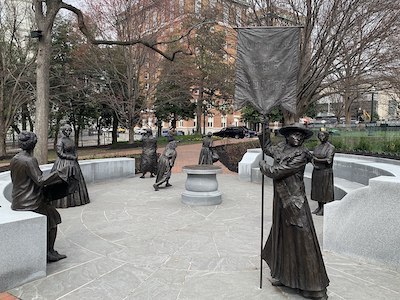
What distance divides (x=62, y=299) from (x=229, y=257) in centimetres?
255

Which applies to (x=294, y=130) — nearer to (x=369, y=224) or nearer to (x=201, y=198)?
(x=369, y=224)

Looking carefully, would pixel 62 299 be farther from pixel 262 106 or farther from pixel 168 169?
pixel 168 169

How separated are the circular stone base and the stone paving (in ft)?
0.69

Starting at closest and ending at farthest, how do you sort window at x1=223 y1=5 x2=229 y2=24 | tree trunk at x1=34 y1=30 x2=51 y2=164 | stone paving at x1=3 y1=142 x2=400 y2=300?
stone paving at x1=3 y1=142 x2=400 y2=300 < tree trunk at x1=34 y1=30 x2=51 y2=164 < window at x1=223 y1=5 x2=229 y2=24

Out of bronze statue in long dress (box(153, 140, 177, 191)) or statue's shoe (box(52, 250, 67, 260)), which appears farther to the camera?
bronze statue in long dress (box(153, 140, 177, 191))

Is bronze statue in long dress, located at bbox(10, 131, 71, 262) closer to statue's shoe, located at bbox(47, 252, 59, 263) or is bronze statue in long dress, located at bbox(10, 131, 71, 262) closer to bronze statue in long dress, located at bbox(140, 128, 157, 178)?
statue's shoe, located at bbox(47, 252, 59, 263)

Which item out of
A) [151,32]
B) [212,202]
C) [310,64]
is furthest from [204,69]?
[212,202]

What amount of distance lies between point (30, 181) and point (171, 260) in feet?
7.80

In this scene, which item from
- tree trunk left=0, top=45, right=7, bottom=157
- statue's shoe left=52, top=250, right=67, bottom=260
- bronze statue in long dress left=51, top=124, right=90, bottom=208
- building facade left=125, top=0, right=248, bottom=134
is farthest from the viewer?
tree trunk left=0, top=45, right=7, bottom=157

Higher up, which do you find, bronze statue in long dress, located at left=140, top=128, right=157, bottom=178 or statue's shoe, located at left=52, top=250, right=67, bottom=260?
bronze statue in long dress, located at left=140, top=128, right=157, bottom=178

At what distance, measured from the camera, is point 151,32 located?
22.7 metres

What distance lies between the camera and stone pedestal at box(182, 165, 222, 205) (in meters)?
9.44

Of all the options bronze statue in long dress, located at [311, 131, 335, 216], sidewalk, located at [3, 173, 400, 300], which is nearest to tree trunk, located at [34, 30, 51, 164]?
sidewalk, located at [3, 173, 400, 300]

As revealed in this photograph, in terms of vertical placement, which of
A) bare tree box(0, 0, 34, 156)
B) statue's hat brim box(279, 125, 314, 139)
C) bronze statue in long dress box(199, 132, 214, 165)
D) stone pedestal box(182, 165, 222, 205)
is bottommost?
stone pedestal box(182, 165, 222, 205)
